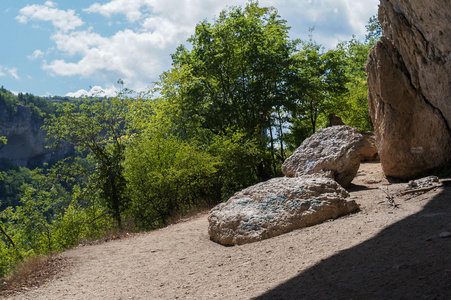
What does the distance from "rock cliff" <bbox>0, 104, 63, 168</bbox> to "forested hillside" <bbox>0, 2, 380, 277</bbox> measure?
3495 inches

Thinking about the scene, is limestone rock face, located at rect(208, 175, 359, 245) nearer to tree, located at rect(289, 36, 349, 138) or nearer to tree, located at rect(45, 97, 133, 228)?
tree, located at rect(45, 97, 133, 228)

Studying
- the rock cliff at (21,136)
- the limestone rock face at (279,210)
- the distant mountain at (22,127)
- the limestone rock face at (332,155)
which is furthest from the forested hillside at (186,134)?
the rock cliff at (21,136)

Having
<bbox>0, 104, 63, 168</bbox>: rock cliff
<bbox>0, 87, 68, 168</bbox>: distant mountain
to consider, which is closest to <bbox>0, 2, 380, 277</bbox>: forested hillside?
<bbox>0, 87, 68, 168</bbox>: distant mountain

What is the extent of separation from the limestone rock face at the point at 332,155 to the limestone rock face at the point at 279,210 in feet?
6.44

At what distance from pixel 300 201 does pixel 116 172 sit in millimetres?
8761

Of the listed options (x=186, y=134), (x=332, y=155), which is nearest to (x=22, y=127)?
(x=186, y=134)

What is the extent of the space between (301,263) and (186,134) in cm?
1274

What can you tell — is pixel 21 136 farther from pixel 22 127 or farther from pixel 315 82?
pixel 315 82

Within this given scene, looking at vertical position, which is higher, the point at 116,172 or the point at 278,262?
the point at 116,172

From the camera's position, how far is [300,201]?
23.0ft

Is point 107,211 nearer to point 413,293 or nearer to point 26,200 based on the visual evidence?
point 26,200

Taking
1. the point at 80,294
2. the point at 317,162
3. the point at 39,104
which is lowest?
the point at 80,294

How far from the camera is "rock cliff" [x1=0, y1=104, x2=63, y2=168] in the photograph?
9825 centimetres

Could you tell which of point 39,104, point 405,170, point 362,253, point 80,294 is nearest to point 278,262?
point 362,253
